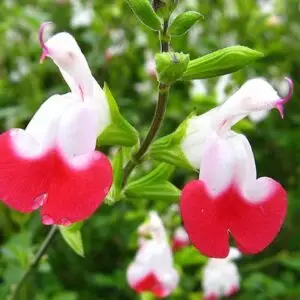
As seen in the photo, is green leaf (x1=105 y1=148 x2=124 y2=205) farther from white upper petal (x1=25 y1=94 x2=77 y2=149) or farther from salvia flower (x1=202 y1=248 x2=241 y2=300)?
salvia flower (x1=202 y1=248 x2=241 y2=300)

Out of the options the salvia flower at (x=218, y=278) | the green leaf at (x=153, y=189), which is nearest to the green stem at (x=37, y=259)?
the green leaf at (x=153, y=189)

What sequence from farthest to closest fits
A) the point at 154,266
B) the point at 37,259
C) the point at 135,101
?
the point at 135,101, the point at 154,266, the point at 37,259

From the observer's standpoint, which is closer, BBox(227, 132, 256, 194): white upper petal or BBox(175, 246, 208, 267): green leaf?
BBox(227, 132, 256, 194): white upper petal

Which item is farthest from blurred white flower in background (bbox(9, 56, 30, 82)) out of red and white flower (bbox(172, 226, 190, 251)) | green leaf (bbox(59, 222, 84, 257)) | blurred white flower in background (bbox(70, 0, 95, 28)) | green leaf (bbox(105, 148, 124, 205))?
green leaf (bbox(105, 148, 124, 205))

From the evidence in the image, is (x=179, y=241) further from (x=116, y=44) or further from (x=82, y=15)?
(x=82, y=15)

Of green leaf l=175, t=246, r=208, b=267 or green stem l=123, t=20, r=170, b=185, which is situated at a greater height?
green stem l=123, t=20, r=170, b=185

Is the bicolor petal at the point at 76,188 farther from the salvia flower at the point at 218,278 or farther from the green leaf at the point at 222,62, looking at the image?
the salvia flower at the point at 218,278

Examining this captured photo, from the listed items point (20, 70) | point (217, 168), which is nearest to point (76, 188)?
point (217, 168)

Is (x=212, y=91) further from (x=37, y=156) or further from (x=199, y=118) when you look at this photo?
(x=37, y=156)
